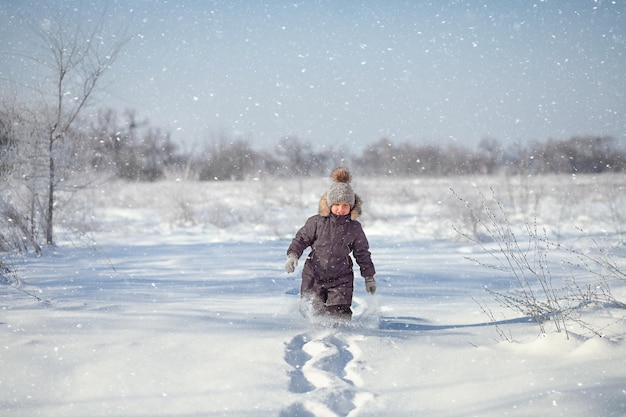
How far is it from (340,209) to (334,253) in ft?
1.25

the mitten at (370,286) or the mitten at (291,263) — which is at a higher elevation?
the mitten at (291,263)

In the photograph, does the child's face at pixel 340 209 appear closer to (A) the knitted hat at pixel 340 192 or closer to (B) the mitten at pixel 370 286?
(A) the knitted hat at pixel 340 192

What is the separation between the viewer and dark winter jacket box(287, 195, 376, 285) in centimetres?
392

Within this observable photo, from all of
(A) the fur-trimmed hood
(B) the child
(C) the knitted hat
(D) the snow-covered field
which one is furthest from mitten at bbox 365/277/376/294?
(C) the knitted hat

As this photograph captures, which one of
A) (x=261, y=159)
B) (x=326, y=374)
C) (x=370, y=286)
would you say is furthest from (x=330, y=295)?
(x=261, y=159)

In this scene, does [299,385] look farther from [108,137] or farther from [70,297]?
[108,137]

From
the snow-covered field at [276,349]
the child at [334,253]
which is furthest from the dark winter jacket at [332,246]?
the snow-covered field at [276,349]

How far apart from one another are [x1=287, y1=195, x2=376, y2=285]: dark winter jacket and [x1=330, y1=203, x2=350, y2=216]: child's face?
4cm

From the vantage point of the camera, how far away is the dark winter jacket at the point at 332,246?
154 inches

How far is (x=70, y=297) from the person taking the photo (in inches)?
167

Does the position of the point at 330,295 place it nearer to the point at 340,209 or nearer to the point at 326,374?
the point at 340,209

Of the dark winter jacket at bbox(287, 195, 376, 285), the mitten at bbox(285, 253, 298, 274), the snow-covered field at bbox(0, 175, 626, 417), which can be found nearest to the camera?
the snow-covered field at bbox(0, 175, 626, 417)

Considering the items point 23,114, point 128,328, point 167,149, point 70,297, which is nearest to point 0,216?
point 23,114

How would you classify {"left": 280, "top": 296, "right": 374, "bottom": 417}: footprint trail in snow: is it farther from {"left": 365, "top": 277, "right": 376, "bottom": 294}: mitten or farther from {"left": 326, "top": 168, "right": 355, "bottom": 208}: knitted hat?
{"left": 326, "top": 168, "right": 355, "bottom": 208}: knitted hat
